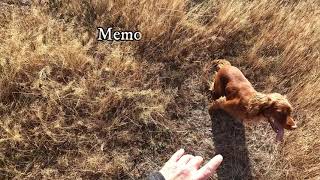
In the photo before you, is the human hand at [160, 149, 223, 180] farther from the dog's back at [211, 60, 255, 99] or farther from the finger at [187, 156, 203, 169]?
the dog's back at [211, 60, 255, 99]

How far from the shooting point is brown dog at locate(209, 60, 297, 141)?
3.08 meters

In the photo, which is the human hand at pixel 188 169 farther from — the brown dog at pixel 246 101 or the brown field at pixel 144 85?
the brown field at pixel 144 85

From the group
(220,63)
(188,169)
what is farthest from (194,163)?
(220,63)

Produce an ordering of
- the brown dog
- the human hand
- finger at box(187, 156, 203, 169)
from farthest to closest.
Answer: the brown dog < finger at box(187, 156, 203, 169) < the human hand

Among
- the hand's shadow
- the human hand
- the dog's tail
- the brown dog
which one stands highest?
the dog's tail

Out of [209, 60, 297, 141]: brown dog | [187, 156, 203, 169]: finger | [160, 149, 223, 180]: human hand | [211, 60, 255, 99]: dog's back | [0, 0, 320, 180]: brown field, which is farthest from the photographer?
[0, 0, 320, 180]: brown field

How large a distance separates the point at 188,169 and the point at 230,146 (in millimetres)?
1173

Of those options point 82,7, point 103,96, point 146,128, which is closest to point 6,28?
point 82,7

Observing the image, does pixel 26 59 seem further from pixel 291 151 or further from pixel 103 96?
pixel 291 151

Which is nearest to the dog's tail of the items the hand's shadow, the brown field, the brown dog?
the brown dog

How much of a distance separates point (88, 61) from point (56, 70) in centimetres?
28

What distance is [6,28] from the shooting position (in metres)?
3.72

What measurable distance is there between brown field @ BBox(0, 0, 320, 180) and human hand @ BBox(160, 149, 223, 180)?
2.80 feet

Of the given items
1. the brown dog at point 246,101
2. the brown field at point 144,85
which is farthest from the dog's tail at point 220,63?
the brown field at point 144,85
